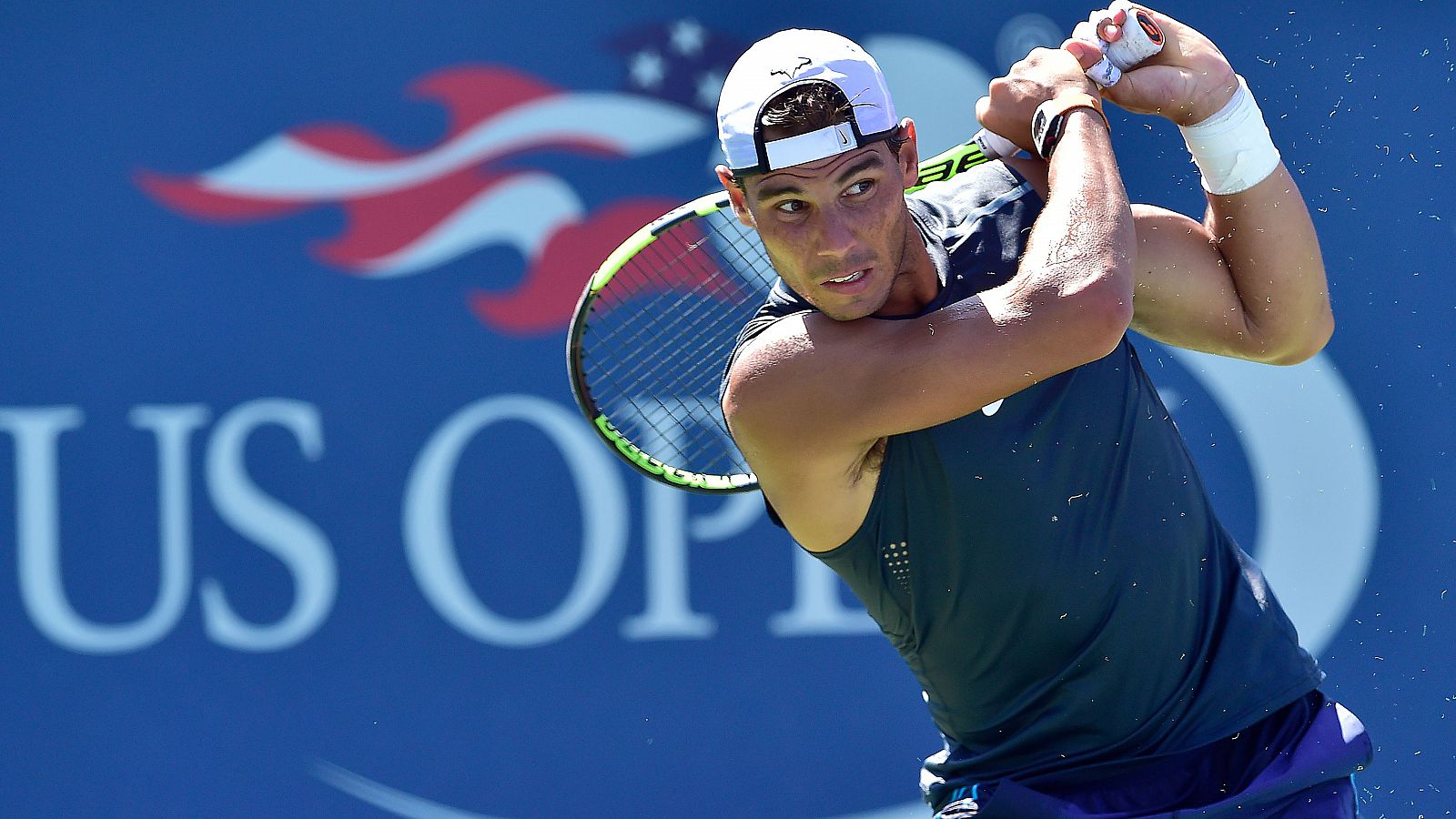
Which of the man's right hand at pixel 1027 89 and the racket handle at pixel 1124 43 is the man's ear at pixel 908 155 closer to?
the man's right hand at pixel 1027 89

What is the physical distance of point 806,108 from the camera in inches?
90.2

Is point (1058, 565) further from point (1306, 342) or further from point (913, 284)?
point (1306, 342)

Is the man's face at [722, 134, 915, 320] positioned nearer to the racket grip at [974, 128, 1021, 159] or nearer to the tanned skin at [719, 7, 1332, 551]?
the tanned skin at [719, 7, 1332, 551]

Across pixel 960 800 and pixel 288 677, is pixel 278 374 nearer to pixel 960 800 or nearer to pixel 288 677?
pixel 288 677

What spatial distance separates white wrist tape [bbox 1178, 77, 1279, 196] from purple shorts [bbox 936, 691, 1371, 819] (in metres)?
0.84

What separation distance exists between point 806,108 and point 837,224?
170 millimetres

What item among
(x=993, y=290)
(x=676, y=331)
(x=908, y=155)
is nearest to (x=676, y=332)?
(x=676, y=331)

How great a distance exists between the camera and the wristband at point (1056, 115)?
2.38m

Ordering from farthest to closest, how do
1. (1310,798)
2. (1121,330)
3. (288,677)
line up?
(288,677) → (1310,798) → (1121,330)

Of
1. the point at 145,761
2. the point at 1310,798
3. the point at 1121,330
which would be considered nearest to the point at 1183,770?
the point at 1310,798

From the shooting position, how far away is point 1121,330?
7.14ft

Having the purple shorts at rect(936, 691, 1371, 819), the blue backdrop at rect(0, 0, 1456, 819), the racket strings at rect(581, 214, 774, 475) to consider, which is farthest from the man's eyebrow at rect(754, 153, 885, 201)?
the blue backdrop at rect(0, 0, 1456, 819)

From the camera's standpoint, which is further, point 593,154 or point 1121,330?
point 593,154

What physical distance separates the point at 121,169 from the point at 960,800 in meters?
3.16
